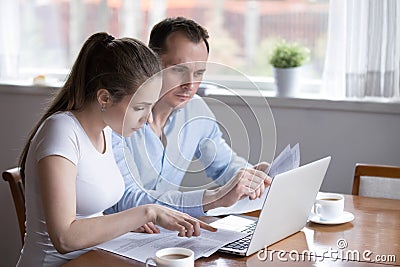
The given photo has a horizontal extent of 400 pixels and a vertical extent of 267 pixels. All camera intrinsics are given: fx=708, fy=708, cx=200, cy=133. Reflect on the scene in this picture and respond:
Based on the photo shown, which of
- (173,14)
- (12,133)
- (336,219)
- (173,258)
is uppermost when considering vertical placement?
(173,14)

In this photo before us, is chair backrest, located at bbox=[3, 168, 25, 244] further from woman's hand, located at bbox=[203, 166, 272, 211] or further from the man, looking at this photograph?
woman's hand, located at bbox=[203, 166, 272, 211]

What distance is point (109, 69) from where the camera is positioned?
5.82 feet

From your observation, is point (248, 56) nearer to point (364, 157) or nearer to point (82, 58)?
point (364, 157)

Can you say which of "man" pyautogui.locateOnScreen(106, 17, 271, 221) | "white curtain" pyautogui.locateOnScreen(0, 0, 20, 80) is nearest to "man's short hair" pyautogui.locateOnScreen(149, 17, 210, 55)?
"man" pyautogui.locateOnScreen(106, 17, 271, 221)

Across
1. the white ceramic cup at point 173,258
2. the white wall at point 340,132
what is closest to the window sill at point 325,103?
the white wall at point 340,132

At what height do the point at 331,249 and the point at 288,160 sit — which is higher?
the point at 288,160

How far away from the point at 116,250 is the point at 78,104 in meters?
0.40

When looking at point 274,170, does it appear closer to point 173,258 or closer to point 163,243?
point 163,243

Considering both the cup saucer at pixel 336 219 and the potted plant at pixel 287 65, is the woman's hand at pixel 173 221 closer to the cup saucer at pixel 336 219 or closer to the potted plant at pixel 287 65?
the cup saucer at pixel 336 219

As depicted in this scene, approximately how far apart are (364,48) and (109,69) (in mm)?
1489

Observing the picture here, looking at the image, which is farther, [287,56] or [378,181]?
[287,56]

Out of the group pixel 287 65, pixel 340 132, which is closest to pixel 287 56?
pixel 287 65

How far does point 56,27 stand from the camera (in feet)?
A: 11.7

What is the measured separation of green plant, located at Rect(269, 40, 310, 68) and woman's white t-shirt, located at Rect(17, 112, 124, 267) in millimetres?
1363
